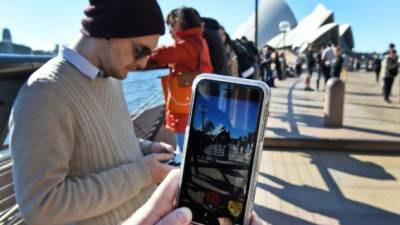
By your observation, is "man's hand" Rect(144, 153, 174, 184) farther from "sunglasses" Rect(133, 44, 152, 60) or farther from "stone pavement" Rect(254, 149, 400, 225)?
"stone pavement" Rect(254, 149, 400, 225)

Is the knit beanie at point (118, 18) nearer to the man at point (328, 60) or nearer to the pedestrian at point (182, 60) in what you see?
the pedestrian at point (182, 60)

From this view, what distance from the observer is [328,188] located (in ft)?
16.9

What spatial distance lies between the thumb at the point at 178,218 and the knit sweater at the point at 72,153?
0.62 m

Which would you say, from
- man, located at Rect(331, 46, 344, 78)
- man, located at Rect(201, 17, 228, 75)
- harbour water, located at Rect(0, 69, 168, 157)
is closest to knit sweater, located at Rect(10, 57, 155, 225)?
harbour water, located at Rect(0, 69, 168, 157)

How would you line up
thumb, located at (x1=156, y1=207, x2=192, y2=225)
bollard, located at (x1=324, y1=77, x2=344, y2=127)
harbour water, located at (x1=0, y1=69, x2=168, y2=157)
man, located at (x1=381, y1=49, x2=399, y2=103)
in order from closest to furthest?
thumb, located at (x1=156, y1=207, x2=192, y2=225) < harbour water, located at (x1=0, y1=69, x2=168, y2=157) < bollard, located at (x1=324, y1=77, x2=344, y2=127) < man, located at (x1=381, y1=49, x2=399, y2=103)

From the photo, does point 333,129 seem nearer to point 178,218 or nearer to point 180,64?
point 180,64

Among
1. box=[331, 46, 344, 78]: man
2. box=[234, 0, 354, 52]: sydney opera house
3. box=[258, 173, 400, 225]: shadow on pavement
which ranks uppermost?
box=[234, 0, 354, 52]: sydney opera house

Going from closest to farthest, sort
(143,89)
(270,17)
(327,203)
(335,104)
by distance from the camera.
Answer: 1. (143,89)
2. (327,203)
3. (335,104)
4. (270,17)

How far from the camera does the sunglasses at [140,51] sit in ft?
5.49

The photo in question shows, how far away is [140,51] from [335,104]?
291 inches

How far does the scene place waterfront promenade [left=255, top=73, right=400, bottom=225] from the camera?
439cm


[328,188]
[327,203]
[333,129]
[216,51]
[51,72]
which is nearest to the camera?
[51,72]

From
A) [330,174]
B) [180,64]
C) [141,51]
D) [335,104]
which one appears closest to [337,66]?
[335,104]

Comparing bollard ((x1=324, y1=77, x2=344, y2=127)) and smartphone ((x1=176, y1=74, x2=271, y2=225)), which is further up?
smartphone ((x1=176, y1=74, x2=271, y2=225))
